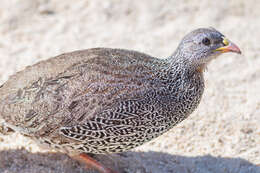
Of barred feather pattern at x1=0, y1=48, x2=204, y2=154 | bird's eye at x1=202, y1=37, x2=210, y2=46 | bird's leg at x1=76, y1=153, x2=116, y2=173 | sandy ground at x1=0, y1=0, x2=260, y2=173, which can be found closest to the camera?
barred feather pattern at x1=0, y1=48, x2=204, y2=154

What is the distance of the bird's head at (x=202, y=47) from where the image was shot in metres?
4.41

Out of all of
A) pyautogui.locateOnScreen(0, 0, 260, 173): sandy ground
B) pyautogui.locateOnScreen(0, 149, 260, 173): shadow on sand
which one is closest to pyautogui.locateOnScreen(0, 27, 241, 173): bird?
pyautogui.locateOnScreen(0, 149, 260, 173): shadow on sand

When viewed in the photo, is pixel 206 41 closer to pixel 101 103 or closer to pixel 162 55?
pixel 101 103

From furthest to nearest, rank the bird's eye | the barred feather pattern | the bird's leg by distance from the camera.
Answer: the bird's leg, the bird's eye, the barred feather pattern

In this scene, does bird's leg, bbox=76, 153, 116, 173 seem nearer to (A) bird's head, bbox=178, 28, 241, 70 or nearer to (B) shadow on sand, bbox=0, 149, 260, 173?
(B) shadow on sand, bbox=0, 149, 260, 173

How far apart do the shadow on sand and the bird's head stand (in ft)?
4.18

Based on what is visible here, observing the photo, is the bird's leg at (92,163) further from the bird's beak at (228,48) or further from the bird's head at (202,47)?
the bird's beak at (228,48)

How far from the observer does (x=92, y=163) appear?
15.1 ft

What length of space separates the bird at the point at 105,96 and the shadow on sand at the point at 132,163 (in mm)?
336

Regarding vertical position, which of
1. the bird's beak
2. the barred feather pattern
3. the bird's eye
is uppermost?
the bird's eye

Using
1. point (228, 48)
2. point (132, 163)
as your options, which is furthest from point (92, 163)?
point (228, 48)

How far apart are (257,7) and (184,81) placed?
13.8 ft

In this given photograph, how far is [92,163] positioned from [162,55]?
112 inches

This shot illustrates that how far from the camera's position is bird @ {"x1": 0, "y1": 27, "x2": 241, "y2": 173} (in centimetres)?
413
